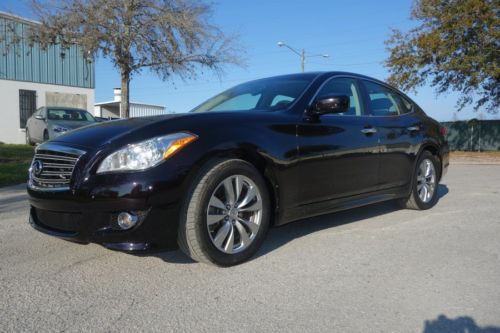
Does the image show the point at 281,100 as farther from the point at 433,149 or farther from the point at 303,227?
the point at 433,149

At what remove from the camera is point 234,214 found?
3.46m

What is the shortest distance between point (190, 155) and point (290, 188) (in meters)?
1.00

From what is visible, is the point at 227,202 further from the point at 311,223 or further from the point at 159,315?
the point at 311,223

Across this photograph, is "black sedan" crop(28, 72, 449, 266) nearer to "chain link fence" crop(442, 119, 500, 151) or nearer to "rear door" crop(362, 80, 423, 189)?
"rear door" crop(362, 80, 423, 189)

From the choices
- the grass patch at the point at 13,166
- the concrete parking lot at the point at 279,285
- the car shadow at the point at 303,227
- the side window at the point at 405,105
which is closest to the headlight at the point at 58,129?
the grass patch at the point at 13,166

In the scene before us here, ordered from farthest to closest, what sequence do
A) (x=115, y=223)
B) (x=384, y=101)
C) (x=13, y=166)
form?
(x=13, y=166) → (x=384, y=101) → (x=115, y=223)

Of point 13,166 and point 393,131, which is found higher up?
point 393,131

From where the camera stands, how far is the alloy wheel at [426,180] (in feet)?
18.7

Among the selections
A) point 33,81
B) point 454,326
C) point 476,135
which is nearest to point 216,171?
point 454,326

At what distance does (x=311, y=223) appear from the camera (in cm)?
500

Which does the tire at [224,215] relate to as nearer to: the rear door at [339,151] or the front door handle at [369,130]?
the rear door at [339,151]

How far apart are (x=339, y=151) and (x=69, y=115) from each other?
1366cm

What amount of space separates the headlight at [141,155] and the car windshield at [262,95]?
1301 mm

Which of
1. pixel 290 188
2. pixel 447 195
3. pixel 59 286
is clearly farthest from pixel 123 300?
pixel 447 195
